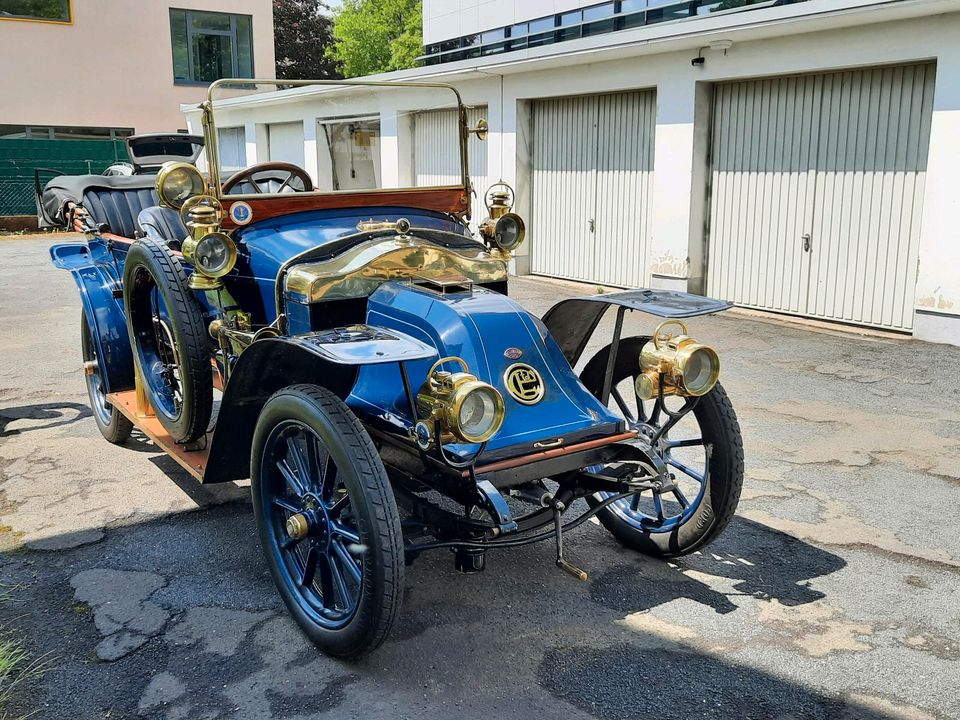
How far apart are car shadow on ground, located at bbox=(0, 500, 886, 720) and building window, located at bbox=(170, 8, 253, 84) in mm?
22150

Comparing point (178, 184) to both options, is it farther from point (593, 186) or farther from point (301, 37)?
point (301, 37)

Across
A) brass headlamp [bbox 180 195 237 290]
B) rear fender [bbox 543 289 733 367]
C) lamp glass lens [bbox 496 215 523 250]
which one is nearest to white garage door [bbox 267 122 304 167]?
lamp glass lens [bbox 496 215 523 250]

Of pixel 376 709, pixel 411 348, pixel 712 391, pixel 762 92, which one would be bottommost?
pixel 376 709

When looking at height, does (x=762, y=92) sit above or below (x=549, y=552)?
above

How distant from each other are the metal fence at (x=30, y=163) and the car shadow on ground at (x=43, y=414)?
15.7 m

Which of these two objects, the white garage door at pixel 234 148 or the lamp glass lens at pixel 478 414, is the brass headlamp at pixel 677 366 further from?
the white garage door at pixel 234 148

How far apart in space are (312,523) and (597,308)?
1557mm

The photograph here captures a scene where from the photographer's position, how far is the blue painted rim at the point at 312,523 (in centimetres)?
309

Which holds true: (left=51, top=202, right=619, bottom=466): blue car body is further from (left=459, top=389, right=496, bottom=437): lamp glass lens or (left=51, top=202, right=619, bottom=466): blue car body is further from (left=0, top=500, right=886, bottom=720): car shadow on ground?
(left=0, top=500, right=886, bottom=720): car shadow on ground

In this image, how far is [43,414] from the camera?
6.04 metres

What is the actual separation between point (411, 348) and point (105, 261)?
327 cm

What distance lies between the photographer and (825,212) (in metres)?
9.07

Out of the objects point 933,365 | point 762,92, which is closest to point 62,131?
point 762,92

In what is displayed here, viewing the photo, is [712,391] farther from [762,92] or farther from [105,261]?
[762,92]
